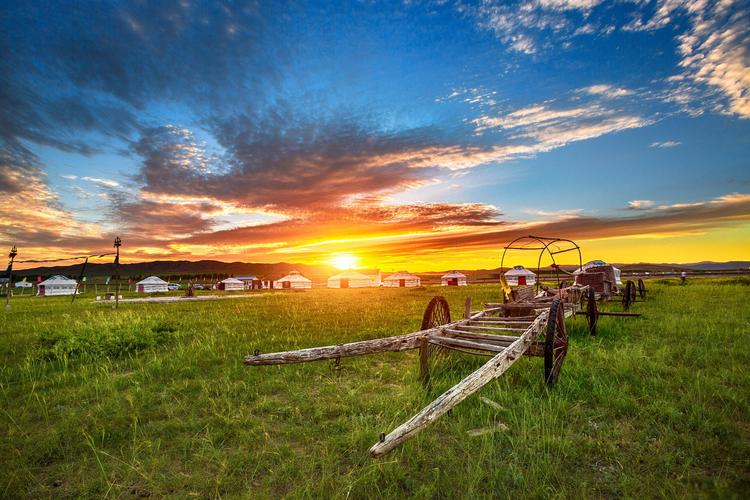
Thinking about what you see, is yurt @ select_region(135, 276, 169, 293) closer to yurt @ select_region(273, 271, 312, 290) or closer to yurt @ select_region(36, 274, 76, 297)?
yurt @ select_region(36, 274, 76, 297)

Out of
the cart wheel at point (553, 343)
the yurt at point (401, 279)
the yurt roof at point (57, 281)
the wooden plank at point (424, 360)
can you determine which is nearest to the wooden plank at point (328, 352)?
the wooden plank at point (424, 360)

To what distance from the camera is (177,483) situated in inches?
142

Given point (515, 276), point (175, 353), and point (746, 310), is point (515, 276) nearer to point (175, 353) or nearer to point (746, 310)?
Answer: point (746, 310)

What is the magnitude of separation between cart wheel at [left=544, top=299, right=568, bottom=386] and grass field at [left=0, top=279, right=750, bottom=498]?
261 mm

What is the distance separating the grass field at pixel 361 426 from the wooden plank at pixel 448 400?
0.73 metres

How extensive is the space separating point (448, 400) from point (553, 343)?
3.04m

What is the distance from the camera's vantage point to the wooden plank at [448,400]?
2.97 metres

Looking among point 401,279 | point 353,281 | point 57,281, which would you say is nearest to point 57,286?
point 57,281

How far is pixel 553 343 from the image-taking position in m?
5.59

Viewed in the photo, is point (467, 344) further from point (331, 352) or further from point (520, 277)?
point (520, 277)

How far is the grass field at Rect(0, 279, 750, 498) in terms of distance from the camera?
3.53m

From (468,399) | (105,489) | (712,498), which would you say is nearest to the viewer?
(712,498)

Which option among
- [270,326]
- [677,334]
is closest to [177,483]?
[270,326]

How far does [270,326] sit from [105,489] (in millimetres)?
9186
